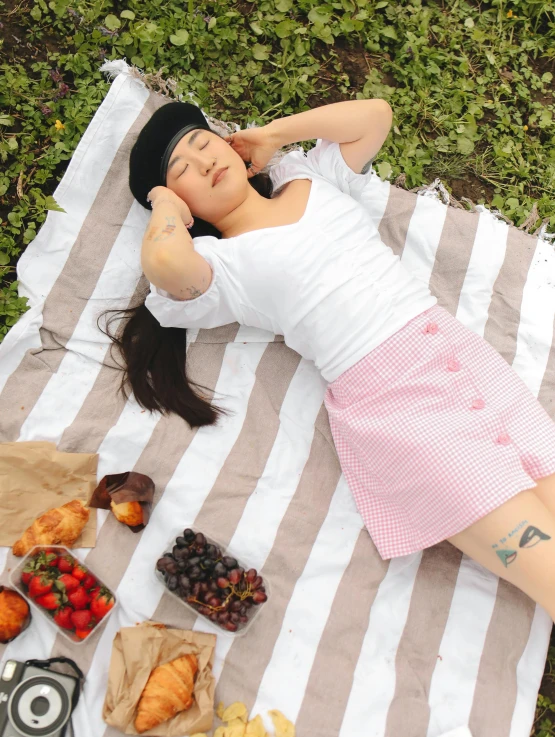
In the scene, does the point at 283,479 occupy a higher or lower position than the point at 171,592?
higher

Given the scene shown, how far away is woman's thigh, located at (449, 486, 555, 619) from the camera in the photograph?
2342mm

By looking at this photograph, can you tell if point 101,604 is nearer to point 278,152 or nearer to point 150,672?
point 150,672

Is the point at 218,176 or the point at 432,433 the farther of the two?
the point at 218,176

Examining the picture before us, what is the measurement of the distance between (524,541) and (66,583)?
1.79 metres

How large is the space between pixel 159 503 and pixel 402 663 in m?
1.24

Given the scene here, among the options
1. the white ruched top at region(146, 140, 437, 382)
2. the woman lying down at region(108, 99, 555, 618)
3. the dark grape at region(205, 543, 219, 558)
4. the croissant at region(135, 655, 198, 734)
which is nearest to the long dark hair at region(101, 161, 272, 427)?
the woman lying down at region(108, 99, 555, 618)

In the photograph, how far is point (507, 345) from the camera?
3.10 m

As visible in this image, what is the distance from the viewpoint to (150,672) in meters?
2.51

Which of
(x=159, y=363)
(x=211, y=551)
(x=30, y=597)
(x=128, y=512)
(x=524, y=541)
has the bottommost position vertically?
(x=30, y=597)

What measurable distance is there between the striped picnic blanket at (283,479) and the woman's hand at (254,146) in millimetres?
558

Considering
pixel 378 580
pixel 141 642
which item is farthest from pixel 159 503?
pixel 378 580

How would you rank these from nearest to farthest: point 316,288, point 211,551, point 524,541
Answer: point 524,541, point 211,551, point 316,288

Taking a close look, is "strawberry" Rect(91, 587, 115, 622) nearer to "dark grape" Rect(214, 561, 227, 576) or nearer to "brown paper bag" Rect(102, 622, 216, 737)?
"brown paper bag" Rect(102, 622, 216, 737)

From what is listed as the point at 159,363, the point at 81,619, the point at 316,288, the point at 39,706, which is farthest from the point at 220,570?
the point at 316,288
